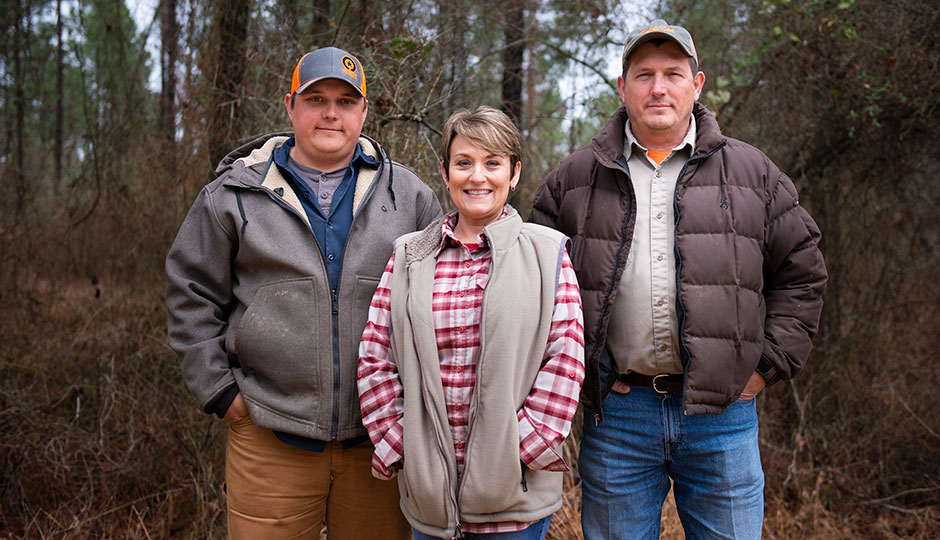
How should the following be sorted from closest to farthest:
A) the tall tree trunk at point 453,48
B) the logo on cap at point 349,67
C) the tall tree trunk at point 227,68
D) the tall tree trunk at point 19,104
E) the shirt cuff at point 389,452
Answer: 1. the shirt cuff at point 389,452
2. the logo on cap at point 349,67
3. the tall tree trunk at point 227,68
4. the tall tree trunk at point 453,48
5. the tall tree trunk at point 19,104

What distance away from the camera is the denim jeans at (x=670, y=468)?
2.28m

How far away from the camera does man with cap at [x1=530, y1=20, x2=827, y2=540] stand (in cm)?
223

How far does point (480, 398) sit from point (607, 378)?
56 cm

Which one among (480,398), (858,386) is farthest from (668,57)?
(858,386)

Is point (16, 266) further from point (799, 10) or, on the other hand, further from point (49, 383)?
point (799, 10)

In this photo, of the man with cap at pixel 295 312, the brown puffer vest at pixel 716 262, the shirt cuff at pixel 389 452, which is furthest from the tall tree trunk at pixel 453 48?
the shirt cuff at pixel 389 452

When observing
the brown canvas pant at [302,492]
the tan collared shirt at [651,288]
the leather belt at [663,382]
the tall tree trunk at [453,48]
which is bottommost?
the brown canvas pant at [302,492]

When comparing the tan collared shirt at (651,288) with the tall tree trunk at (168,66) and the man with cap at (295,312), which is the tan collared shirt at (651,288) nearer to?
the man with cap at (295,312)

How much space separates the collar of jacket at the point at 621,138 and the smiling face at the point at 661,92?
67 mm

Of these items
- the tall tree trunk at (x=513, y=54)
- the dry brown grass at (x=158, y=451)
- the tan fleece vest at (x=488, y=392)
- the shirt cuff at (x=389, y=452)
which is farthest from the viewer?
the tall tree trunk at (x=513, y=54)

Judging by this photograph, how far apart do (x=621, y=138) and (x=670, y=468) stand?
47.6 inches

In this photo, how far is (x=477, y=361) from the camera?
2035 millimetres

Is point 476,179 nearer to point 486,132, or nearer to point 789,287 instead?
point 486,132

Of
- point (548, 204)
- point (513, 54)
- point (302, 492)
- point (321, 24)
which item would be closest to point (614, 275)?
point (548, 204)
